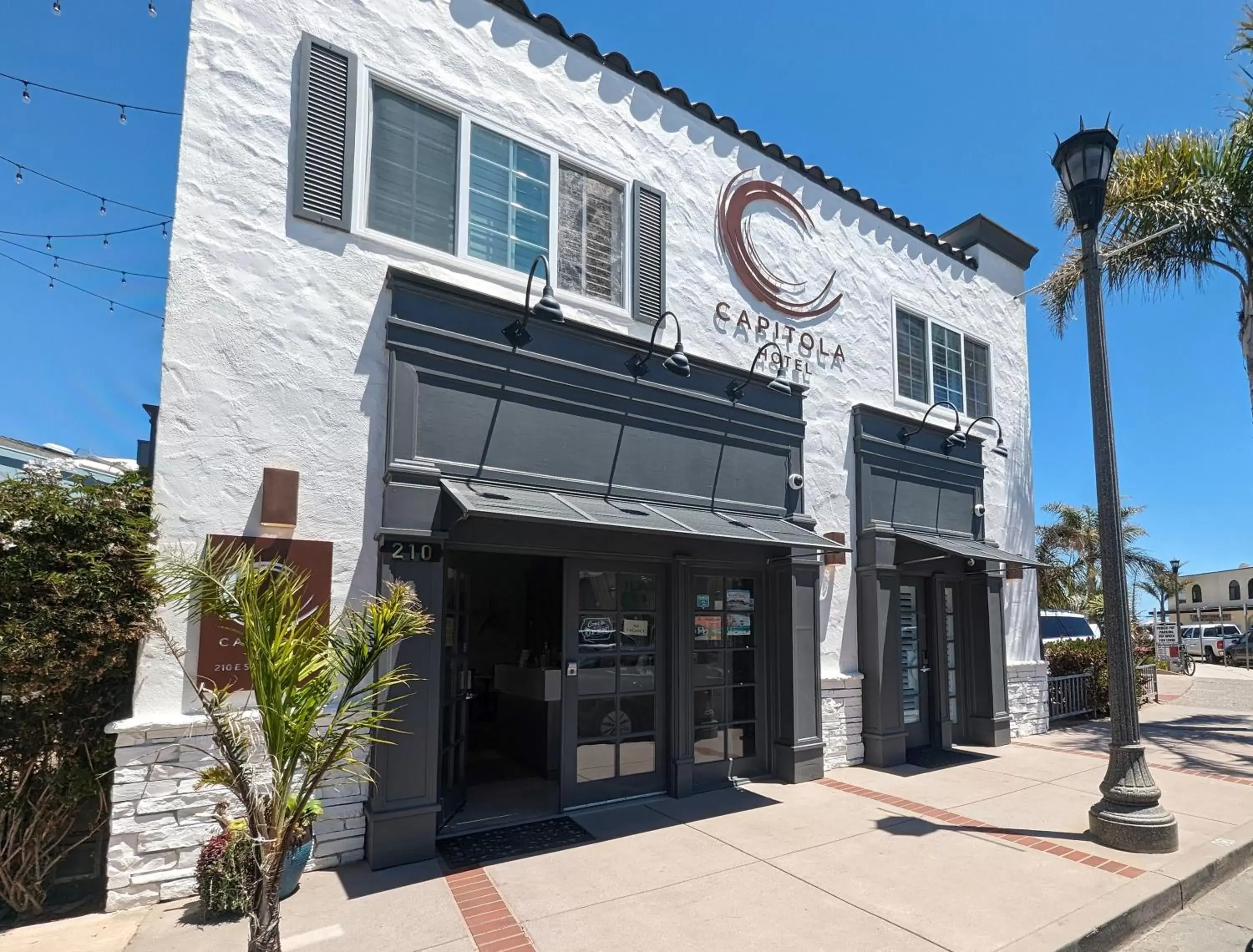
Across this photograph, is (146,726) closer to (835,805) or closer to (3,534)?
(3,534)

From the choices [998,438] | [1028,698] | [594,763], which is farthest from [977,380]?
[594,763]

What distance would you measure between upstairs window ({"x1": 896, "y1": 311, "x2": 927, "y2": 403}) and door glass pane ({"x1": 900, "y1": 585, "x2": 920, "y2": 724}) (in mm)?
2679

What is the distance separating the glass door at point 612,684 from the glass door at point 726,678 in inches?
16.6

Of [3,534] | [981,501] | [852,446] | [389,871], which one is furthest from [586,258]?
[981,501]

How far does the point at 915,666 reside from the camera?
30.9 ft

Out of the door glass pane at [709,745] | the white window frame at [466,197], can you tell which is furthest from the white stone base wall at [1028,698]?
the white window frame at [466,197]

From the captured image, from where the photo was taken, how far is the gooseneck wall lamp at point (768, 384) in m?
7.84

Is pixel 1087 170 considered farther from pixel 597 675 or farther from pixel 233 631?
pixel 233 631

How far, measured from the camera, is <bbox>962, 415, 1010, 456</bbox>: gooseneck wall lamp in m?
10.7

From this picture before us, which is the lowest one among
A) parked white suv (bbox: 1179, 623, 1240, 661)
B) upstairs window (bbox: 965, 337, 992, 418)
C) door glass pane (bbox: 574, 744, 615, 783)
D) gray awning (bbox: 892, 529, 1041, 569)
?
parked white suv (bbox: 1179, 623, 1240, 661)

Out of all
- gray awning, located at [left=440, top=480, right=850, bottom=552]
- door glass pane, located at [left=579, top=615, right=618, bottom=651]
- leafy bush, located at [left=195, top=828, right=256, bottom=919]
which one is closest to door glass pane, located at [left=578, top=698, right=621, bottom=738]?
door glass pane, located at [left=579, top=615, right=618, bottom=651]

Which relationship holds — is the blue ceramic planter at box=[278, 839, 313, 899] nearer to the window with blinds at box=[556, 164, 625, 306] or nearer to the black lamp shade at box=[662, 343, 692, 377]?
the black lamp shade at box=[662, 343, 692, 377]

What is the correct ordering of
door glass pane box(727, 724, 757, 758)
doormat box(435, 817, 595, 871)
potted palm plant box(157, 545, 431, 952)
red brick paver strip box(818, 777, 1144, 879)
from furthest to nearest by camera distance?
1. door glass pane box(727, 724, 757, 758)
2. doormat box(435, 817, 595, 871)
3. red brick paver strip box(818, 777, 1144, 879)
4. potted palm plant box(157, 545, 431, 952)

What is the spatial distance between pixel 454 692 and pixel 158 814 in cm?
223
